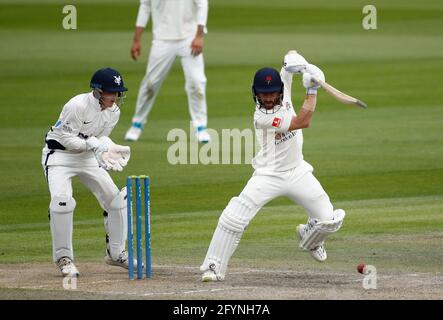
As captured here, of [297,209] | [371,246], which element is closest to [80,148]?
[371,246]

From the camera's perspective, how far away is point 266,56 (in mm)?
25922

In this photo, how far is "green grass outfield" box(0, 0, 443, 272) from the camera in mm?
11297

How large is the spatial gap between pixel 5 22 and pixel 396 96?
14.6 m

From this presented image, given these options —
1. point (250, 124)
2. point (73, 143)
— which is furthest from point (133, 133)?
point (73, 143)

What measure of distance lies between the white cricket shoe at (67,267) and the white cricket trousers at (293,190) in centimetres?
144

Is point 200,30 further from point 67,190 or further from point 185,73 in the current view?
point 67,190

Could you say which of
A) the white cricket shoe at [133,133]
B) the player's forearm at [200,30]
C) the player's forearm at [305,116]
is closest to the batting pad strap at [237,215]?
the player's forearm at [305,116]

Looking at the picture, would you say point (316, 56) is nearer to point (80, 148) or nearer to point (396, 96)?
point (396, 96)

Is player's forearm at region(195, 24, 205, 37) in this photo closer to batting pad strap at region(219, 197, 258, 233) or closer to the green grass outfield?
the green grass outfield

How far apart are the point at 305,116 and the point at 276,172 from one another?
1.88 feet

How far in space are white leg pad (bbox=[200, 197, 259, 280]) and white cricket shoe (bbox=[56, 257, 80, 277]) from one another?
1032 millimetres

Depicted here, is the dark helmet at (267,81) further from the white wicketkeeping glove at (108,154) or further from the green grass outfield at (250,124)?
the green grass outfield at (250,124)

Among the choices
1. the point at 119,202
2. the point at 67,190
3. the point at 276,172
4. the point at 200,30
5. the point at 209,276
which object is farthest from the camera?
the point at 200,30

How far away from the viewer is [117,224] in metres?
9.81
